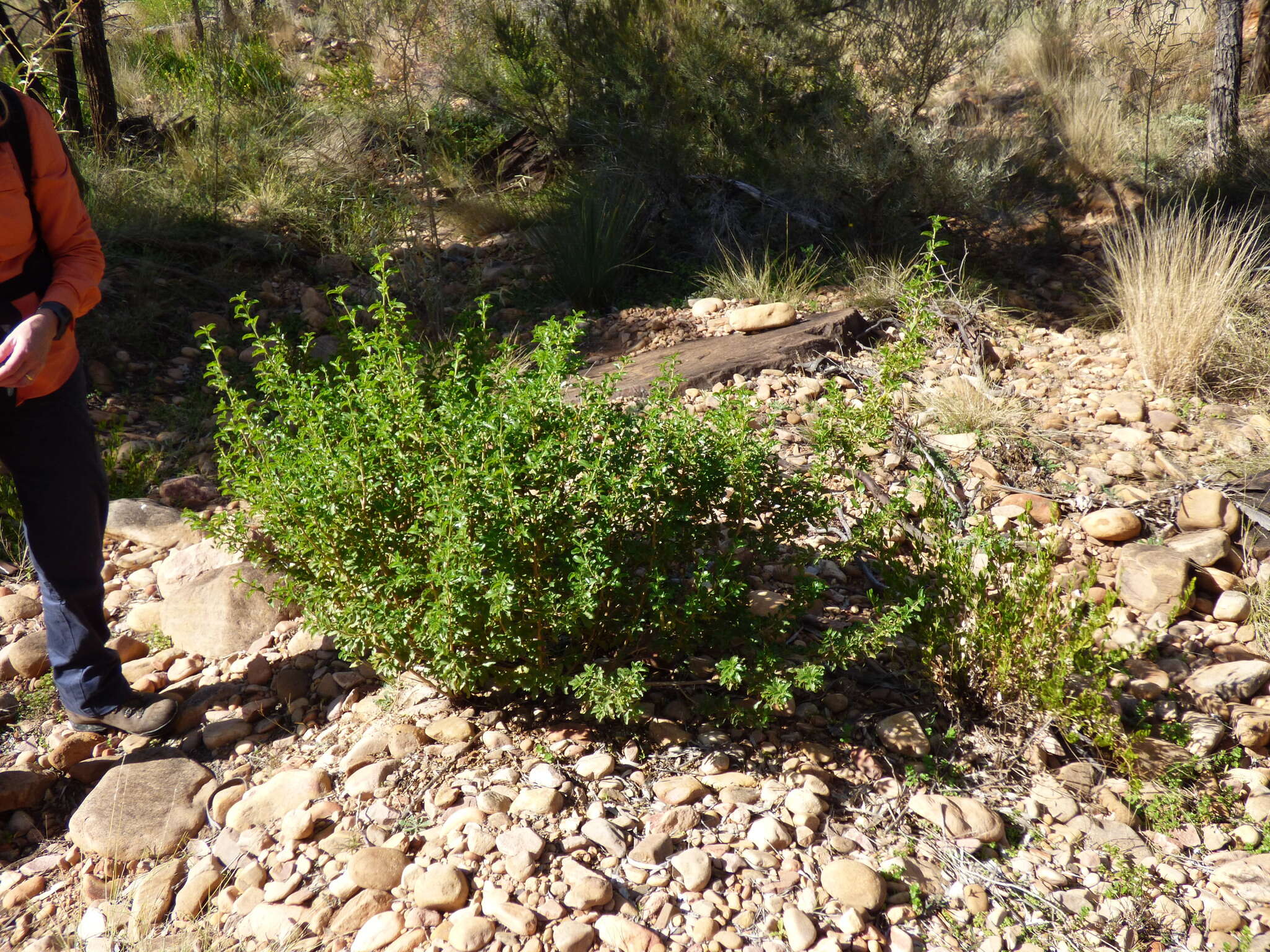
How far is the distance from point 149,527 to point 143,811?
166cm

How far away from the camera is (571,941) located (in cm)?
182

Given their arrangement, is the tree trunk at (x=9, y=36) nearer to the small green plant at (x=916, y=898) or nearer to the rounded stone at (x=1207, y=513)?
the small green plant at (x=916, y=898)

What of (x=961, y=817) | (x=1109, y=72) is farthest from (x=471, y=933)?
(x=1109, y=72)

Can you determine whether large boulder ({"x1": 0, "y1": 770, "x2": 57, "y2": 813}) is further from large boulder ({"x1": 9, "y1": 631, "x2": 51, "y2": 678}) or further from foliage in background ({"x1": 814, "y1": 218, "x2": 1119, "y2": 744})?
foliage in background ({"x1": 814, "y1": 218, "x2": 1119, "y2": 744})

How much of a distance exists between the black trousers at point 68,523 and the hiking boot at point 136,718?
0.02 m

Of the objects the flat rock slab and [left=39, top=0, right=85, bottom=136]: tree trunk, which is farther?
[left=39, top=0, right=85, bottom=136]: tree trunk

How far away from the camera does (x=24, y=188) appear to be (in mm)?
2221

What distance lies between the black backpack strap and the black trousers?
0.74 feet

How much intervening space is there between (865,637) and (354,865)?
125 cm

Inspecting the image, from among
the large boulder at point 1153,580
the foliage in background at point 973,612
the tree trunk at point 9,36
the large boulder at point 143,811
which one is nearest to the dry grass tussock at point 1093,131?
the large boulder at point 1153,580

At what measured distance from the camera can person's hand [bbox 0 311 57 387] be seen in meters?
2.06

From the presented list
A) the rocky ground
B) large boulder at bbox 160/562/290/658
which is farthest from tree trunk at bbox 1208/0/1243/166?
large boulder at bbox 160/562/290/658

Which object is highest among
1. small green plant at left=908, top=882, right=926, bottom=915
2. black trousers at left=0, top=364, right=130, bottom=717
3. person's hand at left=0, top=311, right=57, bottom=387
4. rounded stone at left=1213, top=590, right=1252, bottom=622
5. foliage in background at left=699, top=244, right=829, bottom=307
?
person's hand at left=0, top=311, right=57, bottom=387

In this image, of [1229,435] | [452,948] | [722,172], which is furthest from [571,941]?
[722,172]
